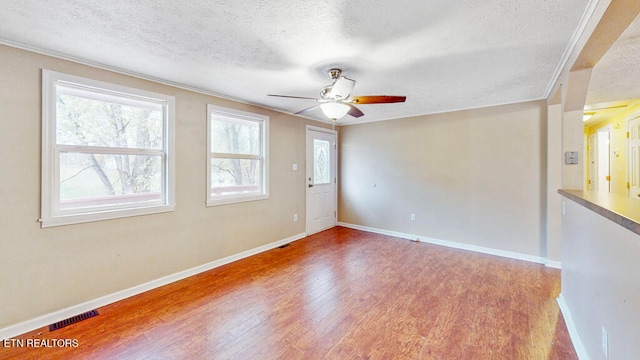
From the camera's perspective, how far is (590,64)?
1931 millimetres

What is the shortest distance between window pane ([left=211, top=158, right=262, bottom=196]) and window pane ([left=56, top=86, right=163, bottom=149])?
76 centimetres

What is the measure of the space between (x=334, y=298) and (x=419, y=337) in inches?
33.4

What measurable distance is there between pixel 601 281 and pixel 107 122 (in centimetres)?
396

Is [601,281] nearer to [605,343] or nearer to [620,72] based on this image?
[605,343]

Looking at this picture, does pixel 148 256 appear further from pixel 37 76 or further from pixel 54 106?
pixel 37 76

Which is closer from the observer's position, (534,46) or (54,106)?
(534,46)

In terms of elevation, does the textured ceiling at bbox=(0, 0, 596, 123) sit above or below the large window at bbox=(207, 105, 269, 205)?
above

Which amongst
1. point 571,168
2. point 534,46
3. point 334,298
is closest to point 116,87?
point 334,298

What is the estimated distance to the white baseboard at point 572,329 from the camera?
5.56 ft

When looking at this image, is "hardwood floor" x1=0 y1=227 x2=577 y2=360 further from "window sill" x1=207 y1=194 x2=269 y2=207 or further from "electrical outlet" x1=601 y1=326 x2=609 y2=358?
"window sill" x1=207 y1=194 x2=269 y2=207

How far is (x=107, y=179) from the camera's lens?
2.51 m

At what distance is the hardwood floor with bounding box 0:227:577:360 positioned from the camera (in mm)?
1815

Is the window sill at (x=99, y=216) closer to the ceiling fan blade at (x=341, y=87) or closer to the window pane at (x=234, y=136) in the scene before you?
the window pane at (x=234, y=136)

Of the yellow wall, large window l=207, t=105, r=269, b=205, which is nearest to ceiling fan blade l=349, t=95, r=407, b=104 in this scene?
large window l=207, t=105, r=269, b=205
